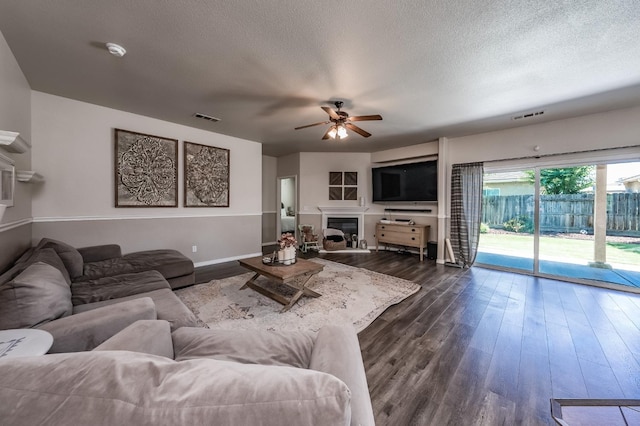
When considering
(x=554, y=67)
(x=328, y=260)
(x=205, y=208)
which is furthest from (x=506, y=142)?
(x=205, y=208)

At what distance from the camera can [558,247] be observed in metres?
4.04

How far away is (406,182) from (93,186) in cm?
566

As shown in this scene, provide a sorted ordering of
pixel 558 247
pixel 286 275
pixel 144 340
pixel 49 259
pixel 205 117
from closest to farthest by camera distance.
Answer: pixel 144 340, pixel 49 259, pixel 286 275, pixel 205 117, pixel 558 247

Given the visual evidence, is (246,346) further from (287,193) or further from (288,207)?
(287,193)

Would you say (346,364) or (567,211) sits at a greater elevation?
(567,211)

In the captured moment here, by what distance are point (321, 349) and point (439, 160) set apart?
16.3ft

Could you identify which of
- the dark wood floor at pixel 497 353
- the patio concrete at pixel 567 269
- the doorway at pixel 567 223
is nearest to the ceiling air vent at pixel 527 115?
the doorway at pixel 567 223

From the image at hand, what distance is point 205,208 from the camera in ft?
15.2

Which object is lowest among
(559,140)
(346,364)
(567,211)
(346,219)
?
(346,364)

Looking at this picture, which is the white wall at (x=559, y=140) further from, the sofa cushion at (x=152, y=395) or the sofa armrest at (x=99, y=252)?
the sofa armrest at (x=99, y=252)

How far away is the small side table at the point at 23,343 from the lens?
0.97 metres

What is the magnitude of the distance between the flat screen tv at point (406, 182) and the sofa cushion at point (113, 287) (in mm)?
4865

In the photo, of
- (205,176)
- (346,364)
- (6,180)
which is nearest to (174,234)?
(205,176)

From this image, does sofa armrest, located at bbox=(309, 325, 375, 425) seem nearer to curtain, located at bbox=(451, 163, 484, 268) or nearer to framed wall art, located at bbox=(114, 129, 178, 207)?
framed wall art, located at bbox=(114, 129, 178, 207)
